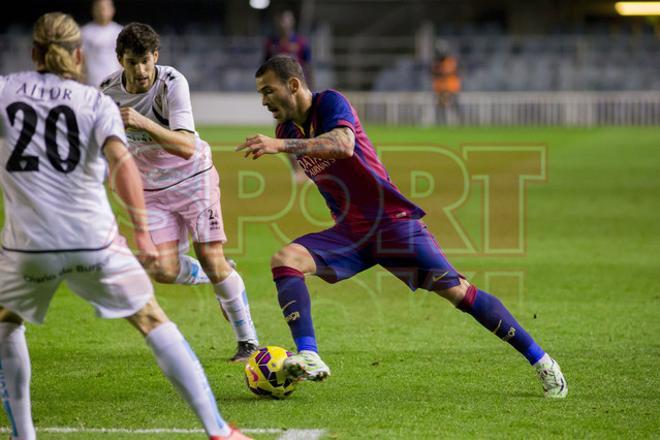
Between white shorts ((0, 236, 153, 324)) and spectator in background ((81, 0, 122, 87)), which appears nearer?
white shorts ((0, 236, 153, 324))

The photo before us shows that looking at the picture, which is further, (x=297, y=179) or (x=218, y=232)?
(x=297, y=179)

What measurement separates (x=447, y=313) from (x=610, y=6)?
1644 inches

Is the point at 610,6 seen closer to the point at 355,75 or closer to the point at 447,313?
the point at 355,75

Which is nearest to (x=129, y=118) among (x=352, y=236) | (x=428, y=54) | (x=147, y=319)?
(x=147, y=319)

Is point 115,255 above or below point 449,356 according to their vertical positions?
above

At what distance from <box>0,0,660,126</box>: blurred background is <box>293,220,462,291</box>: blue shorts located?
27.5 m

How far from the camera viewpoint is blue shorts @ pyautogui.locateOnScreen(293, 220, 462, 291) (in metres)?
6.37

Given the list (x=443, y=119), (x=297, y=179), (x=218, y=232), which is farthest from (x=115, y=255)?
(x=443, y=119)

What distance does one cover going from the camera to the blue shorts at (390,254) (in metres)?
6.37

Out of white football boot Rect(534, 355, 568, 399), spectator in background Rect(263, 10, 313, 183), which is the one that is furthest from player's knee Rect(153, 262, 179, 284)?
spectator in background Rect(263, 10, 313, 183)

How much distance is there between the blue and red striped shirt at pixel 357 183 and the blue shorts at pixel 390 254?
0.07m

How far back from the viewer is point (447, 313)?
904 cm

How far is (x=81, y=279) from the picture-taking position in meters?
4.83

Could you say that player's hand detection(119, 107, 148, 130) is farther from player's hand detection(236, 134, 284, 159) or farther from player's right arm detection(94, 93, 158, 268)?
player's right arm detection(94, 93, 158, 268)
